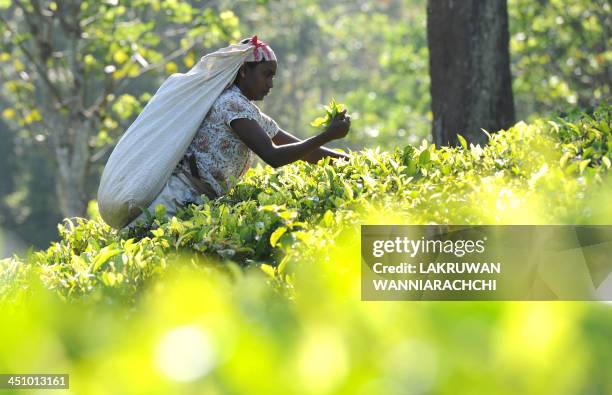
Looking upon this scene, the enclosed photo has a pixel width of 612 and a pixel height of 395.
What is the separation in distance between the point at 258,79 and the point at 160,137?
23.2 inches

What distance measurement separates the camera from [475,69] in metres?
7.02

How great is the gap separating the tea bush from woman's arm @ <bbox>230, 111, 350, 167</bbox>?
101 mm

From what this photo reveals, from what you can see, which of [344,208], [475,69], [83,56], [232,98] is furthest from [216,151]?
[83,56]

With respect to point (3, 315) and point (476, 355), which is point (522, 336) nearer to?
point (476, 355)

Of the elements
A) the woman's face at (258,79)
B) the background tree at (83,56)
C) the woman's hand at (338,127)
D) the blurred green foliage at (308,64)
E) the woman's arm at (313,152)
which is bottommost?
the woman's hand at (338,127)

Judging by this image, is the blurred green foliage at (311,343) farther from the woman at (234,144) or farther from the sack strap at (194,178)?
the sack strap at (194,178)

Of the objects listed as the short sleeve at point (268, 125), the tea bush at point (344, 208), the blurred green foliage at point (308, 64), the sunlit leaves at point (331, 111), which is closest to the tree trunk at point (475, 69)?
the blurred green foliage at point (308, 64)

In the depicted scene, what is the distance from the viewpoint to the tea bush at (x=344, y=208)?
2.74 meters

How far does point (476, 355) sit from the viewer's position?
50.5 inches

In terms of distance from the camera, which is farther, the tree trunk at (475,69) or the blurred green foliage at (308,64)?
the blurred green foliage at (308,64)

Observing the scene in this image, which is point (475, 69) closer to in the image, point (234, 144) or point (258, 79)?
point (258, 79)

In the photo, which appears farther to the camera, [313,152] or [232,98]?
[313,152]

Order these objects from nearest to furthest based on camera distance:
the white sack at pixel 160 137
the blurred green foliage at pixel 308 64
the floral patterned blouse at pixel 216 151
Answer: the white sack at pixel 160 137
the floral patterned blouse at pixel 216 151
the blurred green foliage at pixel 308 64

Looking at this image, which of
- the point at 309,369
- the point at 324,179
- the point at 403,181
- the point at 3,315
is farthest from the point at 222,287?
the point at 324,179
